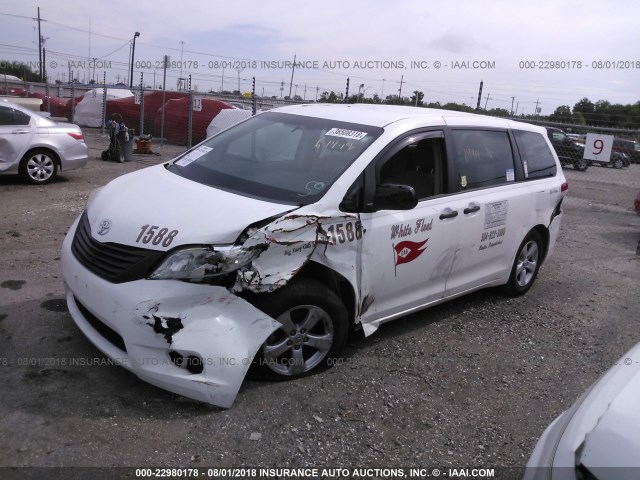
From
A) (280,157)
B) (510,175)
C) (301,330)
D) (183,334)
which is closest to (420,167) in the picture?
(280,157)

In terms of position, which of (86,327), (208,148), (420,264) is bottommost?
(86,327)

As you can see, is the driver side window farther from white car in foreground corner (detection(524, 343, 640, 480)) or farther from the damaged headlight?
white car in foreground corner (detection(524, 343, 640, 480))

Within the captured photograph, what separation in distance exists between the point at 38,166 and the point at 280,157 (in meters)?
6.91

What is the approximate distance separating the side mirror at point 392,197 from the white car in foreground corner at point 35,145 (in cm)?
752

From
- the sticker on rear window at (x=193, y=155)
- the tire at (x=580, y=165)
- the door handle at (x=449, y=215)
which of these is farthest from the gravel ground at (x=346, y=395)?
the tire at (x=580, y=165)

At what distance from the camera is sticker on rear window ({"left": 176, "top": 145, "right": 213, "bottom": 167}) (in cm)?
426

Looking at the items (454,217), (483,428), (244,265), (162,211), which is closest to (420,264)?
(454,217)

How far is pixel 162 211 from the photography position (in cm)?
332

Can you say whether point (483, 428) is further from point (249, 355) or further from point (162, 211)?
point (162, 211)

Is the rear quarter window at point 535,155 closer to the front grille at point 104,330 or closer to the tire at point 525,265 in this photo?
the tire at point 525,265

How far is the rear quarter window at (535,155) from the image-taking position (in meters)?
5.26

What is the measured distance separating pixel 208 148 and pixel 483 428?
2.84 metres

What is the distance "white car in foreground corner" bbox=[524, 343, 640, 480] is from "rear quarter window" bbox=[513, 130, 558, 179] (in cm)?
325

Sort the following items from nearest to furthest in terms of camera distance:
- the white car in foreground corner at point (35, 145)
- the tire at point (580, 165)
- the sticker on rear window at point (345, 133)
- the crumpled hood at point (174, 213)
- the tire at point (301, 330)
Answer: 1. the crumpled hood at point (174, 213)
2. the tire at point (301, 330)
3. the sticker on rear window at point (345, 133)
4. the white car in foreground corner at point (35, 145)
5. the tire at point (580, 165)
